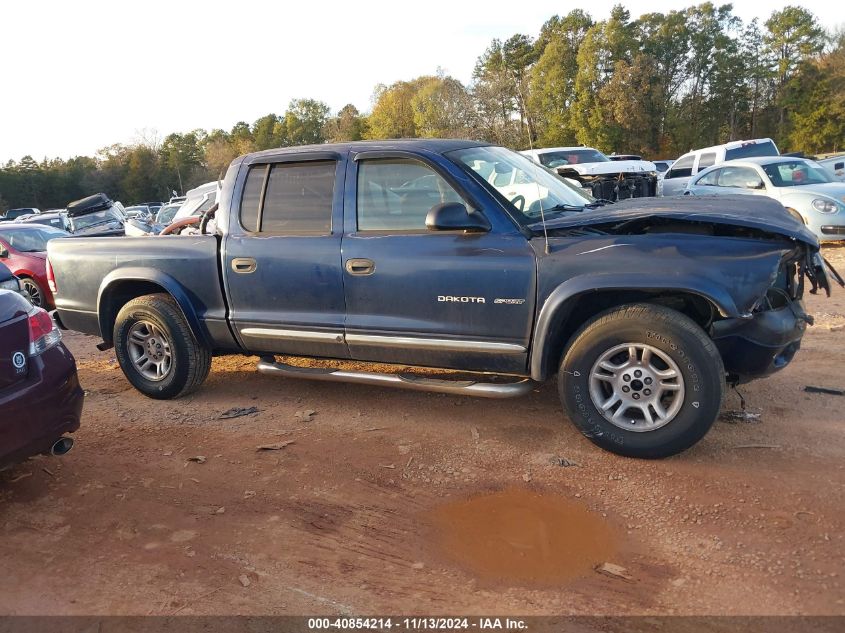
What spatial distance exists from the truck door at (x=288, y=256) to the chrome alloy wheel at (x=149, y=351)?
791mm

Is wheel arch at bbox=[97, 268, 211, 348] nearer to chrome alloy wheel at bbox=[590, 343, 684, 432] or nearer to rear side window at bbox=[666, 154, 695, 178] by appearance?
chrome alloy wheel at bbox=[590, 343, 684, 432]

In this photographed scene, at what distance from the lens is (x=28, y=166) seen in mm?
71938

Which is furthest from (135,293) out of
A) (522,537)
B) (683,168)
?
(683,168)

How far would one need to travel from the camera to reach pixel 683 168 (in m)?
15.5

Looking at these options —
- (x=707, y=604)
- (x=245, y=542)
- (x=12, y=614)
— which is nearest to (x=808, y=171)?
(x=707, y=604)

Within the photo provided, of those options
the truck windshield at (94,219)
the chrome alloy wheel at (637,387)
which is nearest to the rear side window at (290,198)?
the chrome alloy wheel at (637,387)

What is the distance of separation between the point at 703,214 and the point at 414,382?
6.70 ft

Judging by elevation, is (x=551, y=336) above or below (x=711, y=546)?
above

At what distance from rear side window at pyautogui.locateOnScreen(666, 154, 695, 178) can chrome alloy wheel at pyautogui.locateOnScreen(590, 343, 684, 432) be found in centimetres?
1294

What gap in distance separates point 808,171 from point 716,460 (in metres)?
9.68

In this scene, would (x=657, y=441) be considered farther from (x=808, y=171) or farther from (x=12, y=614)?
(x=808, y=171)

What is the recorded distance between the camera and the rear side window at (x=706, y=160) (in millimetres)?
14516

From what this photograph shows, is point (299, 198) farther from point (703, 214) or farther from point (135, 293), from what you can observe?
point (703, 214)

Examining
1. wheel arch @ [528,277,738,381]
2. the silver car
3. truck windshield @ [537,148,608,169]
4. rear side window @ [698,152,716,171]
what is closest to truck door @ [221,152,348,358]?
wheel arch @ [528,277,738,381]
